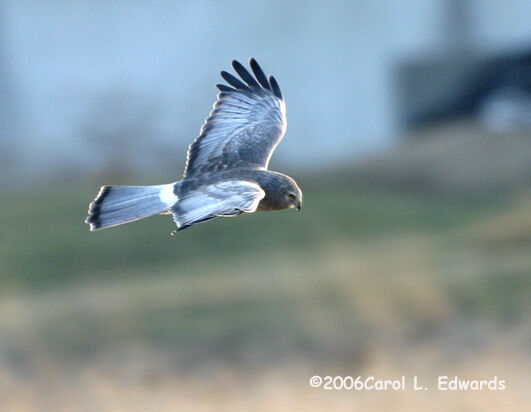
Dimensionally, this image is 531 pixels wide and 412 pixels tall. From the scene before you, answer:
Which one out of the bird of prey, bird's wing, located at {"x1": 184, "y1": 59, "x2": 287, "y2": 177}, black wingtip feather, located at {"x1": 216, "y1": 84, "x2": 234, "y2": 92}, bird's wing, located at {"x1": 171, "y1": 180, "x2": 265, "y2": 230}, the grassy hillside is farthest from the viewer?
the grassy hillside

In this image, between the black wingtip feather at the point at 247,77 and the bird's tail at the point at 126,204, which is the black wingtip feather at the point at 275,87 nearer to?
the black wingtip feather at the point at 247,77

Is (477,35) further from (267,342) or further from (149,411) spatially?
(149,411)

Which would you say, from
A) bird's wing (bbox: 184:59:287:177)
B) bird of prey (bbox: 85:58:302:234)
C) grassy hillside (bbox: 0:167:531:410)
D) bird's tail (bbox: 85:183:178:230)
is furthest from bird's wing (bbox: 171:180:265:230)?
grassy hillside (bbox: 0:167:531:410)

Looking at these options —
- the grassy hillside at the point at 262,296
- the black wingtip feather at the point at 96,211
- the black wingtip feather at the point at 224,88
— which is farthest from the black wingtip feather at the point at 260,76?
the grassy hillside at the point at 262,296

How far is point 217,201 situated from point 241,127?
4.67 feet

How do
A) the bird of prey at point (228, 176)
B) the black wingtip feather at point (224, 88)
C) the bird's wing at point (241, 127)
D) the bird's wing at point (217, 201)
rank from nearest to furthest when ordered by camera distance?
the bird's wing at point (217, 201), the bird of prey at point (228, 176), the bird's wing at point (241, 127), the black wingtip feather at point (224, 88)

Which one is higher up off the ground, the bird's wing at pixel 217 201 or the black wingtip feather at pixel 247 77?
the black wingtip feather at pixel 247 77

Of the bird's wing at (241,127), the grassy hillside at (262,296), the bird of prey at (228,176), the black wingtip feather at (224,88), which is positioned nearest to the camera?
the bird of prey at (228,176)

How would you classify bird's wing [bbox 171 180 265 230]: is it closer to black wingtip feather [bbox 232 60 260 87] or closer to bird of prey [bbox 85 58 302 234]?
bird of prey [bbox 85 58 302 234]

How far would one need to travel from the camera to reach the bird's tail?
553cm

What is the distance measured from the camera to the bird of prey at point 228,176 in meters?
5.46

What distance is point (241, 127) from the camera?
6.82 m

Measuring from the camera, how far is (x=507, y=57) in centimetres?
1647

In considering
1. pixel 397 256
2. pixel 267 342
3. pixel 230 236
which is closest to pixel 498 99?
pixel 397 256
